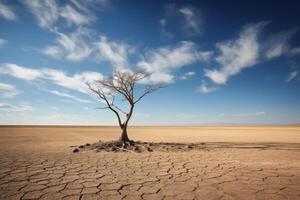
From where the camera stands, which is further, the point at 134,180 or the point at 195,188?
the point at 134,180

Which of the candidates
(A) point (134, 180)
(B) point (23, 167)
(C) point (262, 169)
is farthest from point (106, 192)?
(C) point (262, 169)

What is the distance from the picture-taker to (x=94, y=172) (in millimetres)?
6754

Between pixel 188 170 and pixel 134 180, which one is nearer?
pixel 134 180

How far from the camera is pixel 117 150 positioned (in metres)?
11.6

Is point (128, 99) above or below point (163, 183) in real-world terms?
above

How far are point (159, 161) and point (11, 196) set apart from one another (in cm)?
530

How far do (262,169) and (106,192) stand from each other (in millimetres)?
5277

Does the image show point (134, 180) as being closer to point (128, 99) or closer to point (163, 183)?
point (163, 183)

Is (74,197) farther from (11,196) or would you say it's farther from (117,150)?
(117,150)

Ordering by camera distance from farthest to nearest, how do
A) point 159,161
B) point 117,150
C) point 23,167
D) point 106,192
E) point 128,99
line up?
1. point 128,99
2. point 117,150
3. point 159,161
4. point 23,167
5. point 106,192

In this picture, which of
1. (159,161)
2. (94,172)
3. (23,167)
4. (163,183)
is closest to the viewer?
(163,183)

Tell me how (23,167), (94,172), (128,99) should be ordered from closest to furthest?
1. (94,172)
2. (23,167)
3. (128,99)

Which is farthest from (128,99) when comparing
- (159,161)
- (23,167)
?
(23,167)

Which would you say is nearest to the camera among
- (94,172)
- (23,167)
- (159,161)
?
(94,172)
